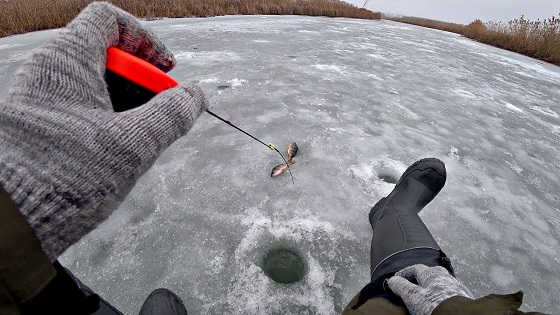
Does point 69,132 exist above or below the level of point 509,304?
above

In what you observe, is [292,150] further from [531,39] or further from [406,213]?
[531,39]

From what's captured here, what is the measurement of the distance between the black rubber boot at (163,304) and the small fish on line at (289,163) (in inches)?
30.8

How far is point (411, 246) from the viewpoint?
114 centimetres

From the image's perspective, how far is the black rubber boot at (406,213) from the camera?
114 centimetres

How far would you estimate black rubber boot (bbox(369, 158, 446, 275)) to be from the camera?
45.0 inches

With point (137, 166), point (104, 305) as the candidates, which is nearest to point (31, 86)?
point (137, 166)

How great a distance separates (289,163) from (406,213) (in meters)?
0.68

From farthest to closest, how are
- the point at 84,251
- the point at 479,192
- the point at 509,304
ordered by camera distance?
the point at 479,192 → the point at 84,251 → the point at 509,304

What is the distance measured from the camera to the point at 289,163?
Answer: 1.66 metres

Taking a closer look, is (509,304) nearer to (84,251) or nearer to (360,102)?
(84,251)

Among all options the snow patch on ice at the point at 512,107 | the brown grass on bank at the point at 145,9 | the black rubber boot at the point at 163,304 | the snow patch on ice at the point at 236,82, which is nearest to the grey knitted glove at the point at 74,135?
the black rubber boot at the point at 163,304

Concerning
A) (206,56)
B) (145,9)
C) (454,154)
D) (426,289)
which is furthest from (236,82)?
(145,9)

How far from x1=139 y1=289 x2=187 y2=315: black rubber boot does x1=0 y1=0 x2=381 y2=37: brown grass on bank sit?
574cm

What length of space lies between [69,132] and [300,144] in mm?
1378
